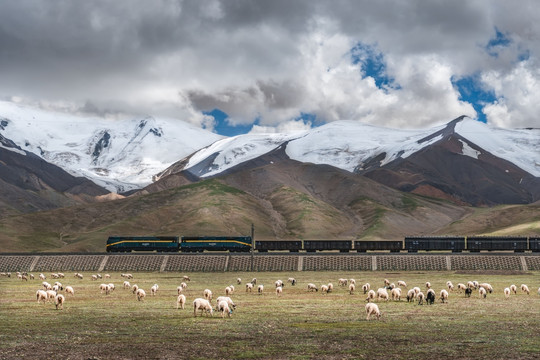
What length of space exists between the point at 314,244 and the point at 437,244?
28995mm

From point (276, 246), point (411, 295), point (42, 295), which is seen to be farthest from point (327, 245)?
point (42, 295)

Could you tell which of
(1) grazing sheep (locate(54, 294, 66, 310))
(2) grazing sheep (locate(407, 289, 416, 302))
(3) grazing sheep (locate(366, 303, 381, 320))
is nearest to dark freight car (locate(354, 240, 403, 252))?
(2) grazing sheep (locate(407, 289, 416, 302))

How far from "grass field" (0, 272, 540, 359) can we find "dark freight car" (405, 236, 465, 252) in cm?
8509

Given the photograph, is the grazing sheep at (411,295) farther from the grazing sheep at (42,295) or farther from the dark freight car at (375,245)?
the dark freight car at (375,245)

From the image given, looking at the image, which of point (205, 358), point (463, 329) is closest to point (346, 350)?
point (205, 358)

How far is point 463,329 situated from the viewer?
140ft

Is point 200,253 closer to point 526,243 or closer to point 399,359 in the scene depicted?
point 526,243

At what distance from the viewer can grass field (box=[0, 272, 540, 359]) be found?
3444cm

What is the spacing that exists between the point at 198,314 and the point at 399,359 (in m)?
22.5

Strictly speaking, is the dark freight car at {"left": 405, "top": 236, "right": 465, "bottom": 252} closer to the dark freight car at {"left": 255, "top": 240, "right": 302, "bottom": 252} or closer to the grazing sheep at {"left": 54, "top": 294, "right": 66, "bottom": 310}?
the dark freight car at {"left": 255, "top": 240, "right": 302, "bottom": 252}

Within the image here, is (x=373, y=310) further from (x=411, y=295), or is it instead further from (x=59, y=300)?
(x=59, y=300)

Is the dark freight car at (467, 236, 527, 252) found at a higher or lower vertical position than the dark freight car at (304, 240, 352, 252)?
higher

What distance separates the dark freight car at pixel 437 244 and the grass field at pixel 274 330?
85088mm

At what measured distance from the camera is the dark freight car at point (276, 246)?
153 meters
